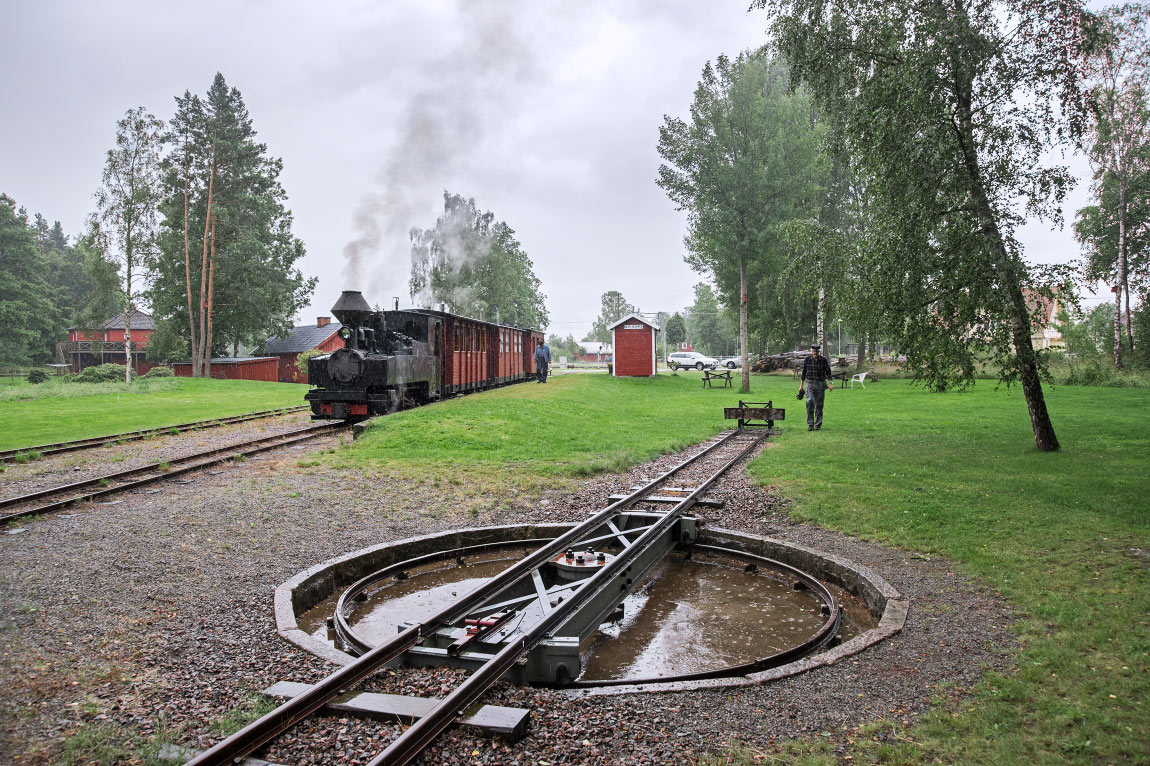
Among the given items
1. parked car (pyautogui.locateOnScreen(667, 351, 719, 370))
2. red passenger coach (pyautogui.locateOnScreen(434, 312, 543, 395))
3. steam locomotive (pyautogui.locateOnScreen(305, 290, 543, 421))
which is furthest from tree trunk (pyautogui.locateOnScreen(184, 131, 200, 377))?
parked car (pyautogui.locateOnScreen(667, 351, 719, 370))

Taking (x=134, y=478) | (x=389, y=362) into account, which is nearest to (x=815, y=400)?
(x=389, y=362)

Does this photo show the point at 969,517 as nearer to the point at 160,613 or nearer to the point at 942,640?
the point at 942,640

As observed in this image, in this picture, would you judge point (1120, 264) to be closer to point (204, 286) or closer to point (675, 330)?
point (204, 286)

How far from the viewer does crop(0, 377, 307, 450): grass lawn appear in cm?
1503

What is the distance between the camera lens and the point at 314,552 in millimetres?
6309

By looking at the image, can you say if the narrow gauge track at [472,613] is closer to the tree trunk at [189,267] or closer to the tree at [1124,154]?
the tree at [1124,154]

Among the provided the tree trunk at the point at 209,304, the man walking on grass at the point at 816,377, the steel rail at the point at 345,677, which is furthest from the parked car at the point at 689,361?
the steel rail at the point at 345,677

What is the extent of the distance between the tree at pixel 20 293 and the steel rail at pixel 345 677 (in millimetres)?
55001

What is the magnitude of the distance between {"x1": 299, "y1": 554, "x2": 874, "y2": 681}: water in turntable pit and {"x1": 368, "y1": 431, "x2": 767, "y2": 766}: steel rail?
44 cm

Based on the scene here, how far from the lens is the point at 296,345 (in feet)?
149

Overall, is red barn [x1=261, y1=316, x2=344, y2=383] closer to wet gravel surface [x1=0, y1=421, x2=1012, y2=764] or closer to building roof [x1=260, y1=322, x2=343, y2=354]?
building roof [x1=260, y1=322, x2=343, y2=354]

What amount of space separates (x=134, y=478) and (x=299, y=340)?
38.4 m

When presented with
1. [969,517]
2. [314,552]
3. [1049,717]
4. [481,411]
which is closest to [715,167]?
[481,411]

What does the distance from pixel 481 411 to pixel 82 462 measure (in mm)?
7427
